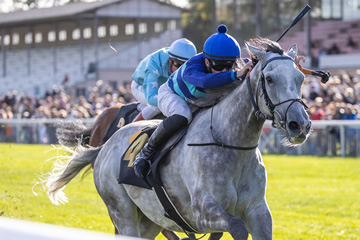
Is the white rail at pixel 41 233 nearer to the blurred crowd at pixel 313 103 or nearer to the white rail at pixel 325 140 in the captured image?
the white rail at pixel 325 140

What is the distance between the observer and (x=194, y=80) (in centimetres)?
474

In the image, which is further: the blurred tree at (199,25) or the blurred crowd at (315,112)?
the blurred crowd at (315,112)

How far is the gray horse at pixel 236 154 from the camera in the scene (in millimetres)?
4145

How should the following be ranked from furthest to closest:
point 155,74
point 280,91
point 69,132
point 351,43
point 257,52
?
1. point 351,43
2. point 69,132
3. point 155,74
4. point 257,52
5. point 280,91

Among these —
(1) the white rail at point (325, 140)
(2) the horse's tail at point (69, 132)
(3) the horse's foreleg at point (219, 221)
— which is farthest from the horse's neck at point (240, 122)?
(1) the white rail at point (325, 140)

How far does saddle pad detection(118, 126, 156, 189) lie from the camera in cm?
514

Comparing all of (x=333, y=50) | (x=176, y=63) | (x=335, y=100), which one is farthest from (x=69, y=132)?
(x=333, y=50)

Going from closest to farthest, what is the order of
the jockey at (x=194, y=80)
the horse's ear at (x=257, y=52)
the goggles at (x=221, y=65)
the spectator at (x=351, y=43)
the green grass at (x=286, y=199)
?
the horse's ear at (x=257, y=52), the jockey at (x=194, y=80), the goggles at (x=221, y=65), the green grass at (x=286, y=199), the spectator at (x=351, y=43)

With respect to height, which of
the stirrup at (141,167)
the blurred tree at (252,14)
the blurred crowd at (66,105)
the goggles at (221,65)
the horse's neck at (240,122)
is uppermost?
the goggles at (221,65)

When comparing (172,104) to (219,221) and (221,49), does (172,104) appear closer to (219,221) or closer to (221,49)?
(221,49)

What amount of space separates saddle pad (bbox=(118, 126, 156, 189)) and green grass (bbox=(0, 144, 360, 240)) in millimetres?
1872

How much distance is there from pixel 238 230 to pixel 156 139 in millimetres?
1131

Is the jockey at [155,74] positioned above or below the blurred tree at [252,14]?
above

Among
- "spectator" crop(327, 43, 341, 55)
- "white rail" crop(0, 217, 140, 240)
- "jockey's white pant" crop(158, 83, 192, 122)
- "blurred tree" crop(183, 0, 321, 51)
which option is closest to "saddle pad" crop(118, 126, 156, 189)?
"jockey's white pant" crop(158, 83, 192, 122)
